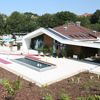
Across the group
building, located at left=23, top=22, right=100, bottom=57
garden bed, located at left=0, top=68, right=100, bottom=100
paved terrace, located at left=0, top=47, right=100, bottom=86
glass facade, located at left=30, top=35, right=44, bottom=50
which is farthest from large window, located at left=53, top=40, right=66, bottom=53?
garden bed, located at left=0, top=68, right=100, bottom=100

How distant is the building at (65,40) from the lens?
18256 millimetres

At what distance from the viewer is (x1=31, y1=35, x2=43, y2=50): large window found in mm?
Answer: 26469

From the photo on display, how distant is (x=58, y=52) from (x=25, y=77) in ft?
34.9

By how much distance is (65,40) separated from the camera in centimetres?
1889

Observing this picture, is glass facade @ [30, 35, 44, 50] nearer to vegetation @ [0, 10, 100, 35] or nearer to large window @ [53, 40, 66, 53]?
large window @ [53, 40, 66, 53]

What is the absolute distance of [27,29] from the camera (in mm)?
57375

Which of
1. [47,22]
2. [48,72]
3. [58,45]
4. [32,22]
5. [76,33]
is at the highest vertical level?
[47,22]

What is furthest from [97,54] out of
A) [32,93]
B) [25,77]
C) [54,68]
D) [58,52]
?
[32,93]

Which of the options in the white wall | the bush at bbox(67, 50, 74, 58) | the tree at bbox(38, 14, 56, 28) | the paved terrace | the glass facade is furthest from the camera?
the tree at bbox(38, 14, 56, 28)

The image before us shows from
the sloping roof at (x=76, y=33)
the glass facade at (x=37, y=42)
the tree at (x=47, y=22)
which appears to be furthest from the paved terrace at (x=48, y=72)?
the tree at (x=47, y=22)

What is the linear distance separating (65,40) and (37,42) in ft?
31.8

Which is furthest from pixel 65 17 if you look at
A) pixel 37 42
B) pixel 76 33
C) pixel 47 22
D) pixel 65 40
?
pixel 65 40

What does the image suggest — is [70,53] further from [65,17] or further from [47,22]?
[65,17]

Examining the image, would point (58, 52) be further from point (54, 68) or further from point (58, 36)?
point (54, 68)
